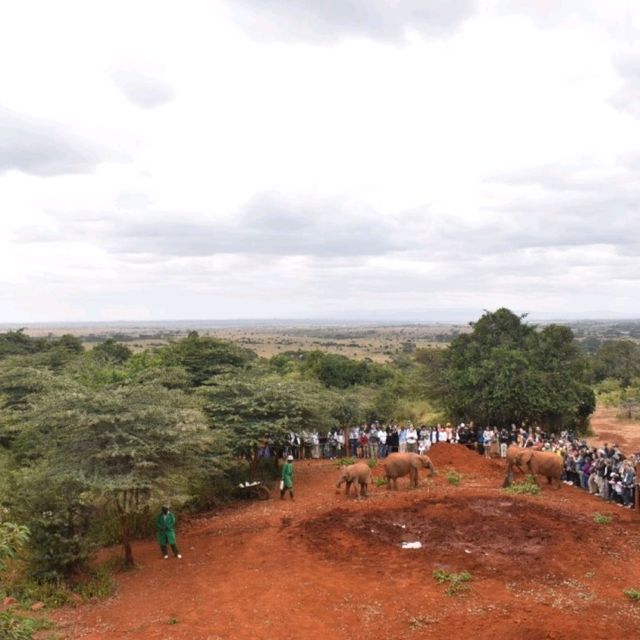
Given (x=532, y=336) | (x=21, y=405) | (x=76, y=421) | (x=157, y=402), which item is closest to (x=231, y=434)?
(x=157, y=402)

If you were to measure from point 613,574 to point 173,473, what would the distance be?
32.7 ft

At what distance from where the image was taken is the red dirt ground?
10617 mm

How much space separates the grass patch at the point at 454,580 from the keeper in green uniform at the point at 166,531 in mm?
6125

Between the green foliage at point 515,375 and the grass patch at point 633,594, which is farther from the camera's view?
the green foliage at point 515,375

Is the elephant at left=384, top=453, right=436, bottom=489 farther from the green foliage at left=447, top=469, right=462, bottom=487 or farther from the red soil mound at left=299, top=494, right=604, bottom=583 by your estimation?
the red soil mound at left=299, top=494, right=604, bottom=583

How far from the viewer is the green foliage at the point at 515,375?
28.8 meters

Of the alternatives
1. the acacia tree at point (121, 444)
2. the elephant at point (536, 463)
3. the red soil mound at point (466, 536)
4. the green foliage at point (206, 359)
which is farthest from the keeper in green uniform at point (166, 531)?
the green foliage at point (206, 359)

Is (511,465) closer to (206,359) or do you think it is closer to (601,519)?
(601,519)

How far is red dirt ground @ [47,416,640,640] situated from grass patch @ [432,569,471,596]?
15 centimetres

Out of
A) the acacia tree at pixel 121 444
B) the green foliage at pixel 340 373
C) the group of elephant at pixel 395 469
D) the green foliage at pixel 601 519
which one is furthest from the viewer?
the green foliage at pixel 340 373

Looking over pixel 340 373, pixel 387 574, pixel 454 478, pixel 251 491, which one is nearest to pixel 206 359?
pixel 251 491

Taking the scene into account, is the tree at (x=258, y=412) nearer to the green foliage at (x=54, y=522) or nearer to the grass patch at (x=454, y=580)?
the green foliage at (x=54, y=522)

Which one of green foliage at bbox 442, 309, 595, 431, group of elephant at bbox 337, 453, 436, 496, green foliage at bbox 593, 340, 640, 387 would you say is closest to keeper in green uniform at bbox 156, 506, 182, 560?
group of elephant at bbox 337, 453, 436, 496

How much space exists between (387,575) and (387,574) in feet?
0.18
